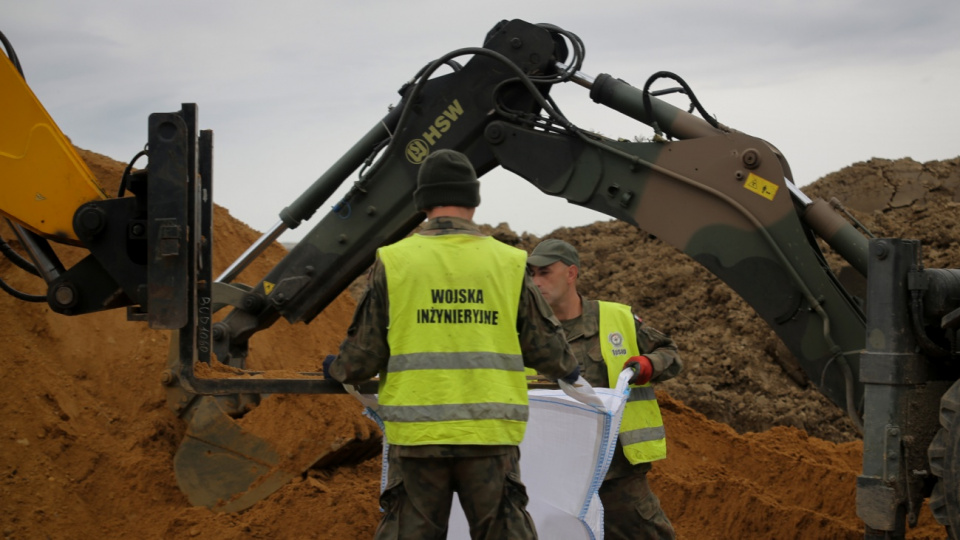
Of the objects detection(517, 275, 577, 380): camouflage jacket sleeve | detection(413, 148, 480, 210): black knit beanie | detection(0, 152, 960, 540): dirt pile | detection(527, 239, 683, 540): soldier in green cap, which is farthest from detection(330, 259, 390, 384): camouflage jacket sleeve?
detection(0, 152, 960, 540): dirt pile

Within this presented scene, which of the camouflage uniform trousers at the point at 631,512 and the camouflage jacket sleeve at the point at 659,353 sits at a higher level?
the camouflage jacket sleeve at the point at 659,353

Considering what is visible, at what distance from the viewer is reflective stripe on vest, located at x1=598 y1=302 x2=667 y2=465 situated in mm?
4684

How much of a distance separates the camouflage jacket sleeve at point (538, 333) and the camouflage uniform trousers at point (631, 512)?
1083 mm

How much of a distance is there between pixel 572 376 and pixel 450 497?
66cm

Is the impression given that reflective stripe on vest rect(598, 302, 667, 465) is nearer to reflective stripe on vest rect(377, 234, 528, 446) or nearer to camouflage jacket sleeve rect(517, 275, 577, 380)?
camouflage jacket sleeve rect(517, 275, 577, 380)

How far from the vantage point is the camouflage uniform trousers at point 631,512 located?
4.63m

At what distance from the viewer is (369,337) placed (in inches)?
144

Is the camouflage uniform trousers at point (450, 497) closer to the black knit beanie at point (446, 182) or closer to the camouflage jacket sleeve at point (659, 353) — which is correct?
the black knit beanie at point (446, 182)

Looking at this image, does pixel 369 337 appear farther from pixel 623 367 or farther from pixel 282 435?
pixel 282 435

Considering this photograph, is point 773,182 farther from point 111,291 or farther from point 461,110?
point 111,291

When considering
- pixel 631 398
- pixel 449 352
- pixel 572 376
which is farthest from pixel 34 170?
pixel 631 398

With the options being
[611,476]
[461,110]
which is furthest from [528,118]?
[611,476]

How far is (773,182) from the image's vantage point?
219 inches

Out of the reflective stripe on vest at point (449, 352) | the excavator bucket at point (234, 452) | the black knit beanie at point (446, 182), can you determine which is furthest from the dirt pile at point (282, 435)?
the black knit beanie at point (446, 182)
